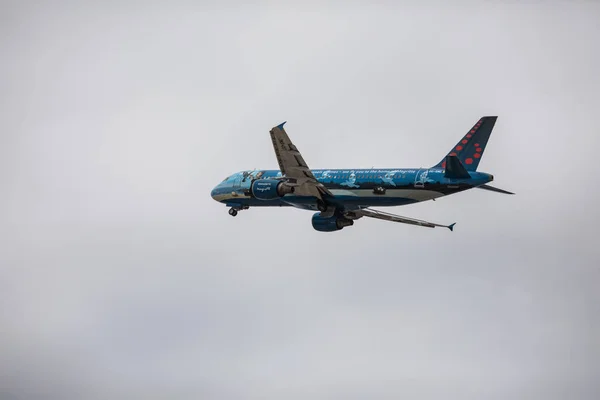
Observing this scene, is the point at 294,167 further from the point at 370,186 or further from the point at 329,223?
the point at 329,223

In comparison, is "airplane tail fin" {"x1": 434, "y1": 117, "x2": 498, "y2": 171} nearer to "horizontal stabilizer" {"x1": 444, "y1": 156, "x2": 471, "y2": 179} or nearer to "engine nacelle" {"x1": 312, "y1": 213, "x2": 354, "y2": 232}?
"horizontal stabilizer" {"x1": 444, "y1": 156, "x2": 471, "y2": 179}

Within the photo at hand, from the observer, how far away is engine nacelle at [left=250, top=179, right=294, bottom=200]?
88.8 meters

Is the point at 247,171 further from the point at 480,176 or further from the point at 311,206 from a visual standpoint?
the point at 480,176

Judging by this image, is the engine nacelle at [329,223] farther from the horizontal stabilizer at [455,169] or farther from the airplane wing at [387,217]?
the horizontal stabilizer at [455,169]

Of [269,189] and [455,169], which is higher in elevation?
[269,189]

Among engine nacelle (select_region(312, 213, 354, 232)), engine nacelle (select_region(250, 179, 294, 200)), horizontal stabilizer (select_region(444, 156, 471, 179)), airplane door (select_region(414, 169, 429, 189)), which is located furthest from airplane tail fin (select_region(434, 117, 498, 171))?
engine nacelle (select_region(250, 179, 294, 200))

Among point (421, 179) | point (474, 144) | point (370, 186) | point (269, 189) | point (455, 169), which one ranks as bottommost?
point (455, 169)

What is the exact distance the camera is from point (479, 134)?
8612cm

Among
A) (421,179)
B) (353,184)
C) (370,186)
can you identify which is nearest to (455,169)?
(421,179)

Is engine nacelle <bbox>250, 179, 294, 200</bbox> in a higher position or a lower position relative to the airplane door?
Answer: higher

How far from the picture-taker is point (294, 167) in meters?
84.6

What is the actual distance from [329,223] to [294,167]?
8.86 metres

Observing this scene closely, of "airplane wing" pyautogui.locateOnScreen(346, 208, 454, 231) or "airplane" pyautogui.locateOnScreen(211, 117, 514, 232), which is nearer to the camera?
"airplane" pyautogui.locateOnScreen(211, 117, 514, 232)

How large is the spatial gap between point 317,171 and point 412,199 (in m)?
8.77
